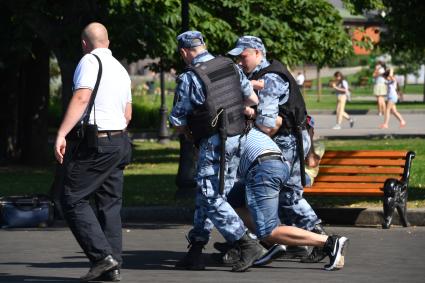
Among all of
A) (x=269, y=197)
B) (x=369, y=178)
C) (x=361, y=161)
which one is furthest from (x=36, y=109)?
(x=269, y=197)

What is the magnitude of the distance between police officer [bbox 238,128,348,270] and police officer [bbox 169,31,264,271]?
12cm

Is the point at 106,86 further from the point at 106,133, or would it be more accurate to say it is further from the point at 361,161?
the point at 361,161

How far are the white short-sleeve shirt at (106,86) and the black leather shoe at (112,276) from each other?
1.02m

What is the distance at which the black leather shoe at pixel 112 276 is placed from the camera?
9.08 m

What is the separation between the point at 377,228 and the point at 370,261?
8.82 ft

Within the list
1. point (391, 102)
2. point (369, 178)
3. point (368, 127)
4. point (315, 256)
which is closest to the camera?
point (315, 256)

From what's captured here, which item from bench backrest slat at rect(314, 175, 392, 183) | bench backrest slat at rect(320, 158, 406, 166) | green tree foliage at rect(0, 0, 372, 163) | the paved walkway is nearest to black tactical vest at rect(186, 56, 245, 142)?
bench backrest slat at rect(314, 175, 392, 183)

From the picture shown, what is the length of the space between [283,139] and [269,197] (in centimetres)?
75

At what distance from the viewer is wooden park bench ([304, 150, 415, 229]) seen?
12.9m

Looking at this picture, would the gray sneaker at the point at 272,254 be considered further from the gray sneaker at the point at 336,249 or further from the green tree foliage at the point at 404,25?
the green tree foliage at the point at 404,25

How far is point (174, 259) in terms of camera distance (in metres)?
10.7

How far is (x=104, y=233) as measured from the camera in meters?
9.28

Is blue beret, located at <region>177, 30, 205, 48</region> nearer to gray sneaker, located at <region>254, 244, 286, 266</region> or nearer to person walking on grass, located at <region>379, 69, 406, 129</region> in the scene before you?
gray sneaker, located at <region>254, 244, 286, 266</region>

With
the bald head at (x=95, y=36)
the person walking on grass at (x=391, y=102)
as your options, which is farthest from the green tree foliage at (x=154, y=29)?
the person walking on grass at (x=391, y=102)
